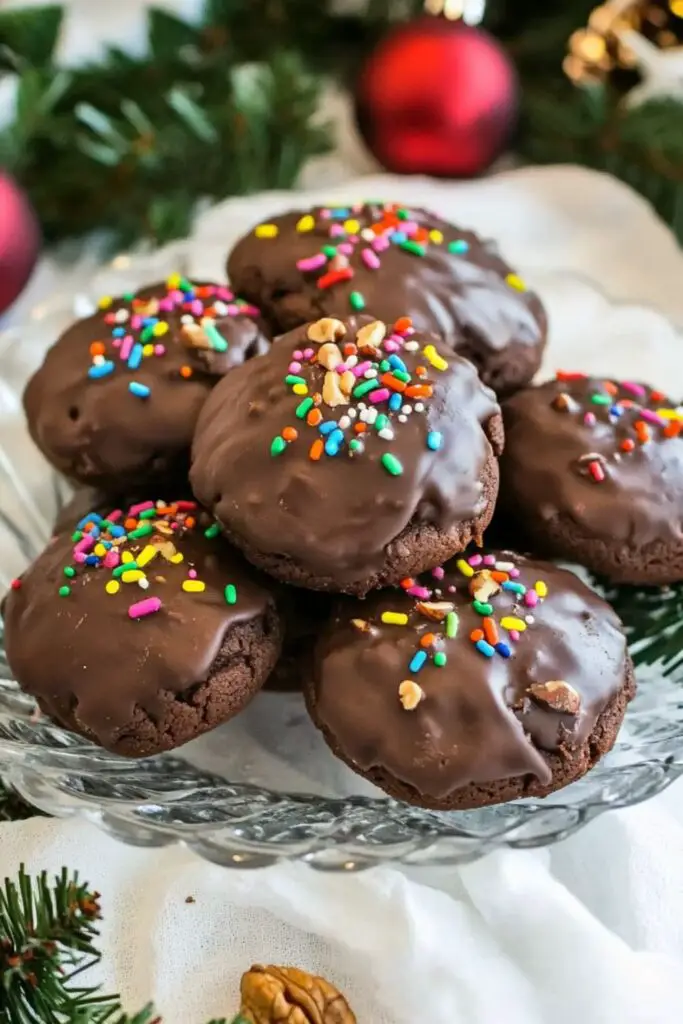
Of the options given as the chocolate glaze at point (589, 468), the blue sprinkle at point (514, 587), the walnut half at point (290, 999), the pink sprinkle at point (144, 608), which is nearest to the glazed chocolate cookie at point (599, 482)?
the chocolate glaze at point (589, 468)

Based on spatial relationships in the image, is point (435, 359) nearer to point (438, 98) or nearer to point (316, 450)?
point (316, 450)

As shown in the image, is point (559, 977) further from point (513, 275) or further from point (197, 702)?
point (513, 275)

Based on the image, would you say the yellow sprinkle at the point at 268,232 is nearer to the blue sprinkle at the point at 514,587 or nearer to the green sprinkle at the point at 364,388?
the green sprinkle at the point at 364,388

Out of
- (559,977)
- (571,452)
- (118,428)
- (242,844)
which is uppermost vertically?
(118,428)

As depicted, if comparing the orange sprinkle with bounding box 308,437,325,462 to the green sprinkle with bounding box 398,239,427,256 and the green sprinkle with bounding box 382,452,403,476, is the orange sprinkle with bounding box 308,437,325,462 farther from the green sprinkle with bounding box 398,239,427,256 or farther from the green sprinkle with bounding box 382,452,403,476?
the green sprinkle with bounding box 398,239,427,256

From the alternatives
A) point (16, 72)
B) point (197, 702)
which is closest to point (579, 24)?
point (16, 72)

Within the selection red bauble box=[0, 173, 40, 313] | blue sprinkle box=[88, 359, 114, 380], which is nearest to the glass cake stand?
blue sprinkle box=[88, 359, 114, 380]
